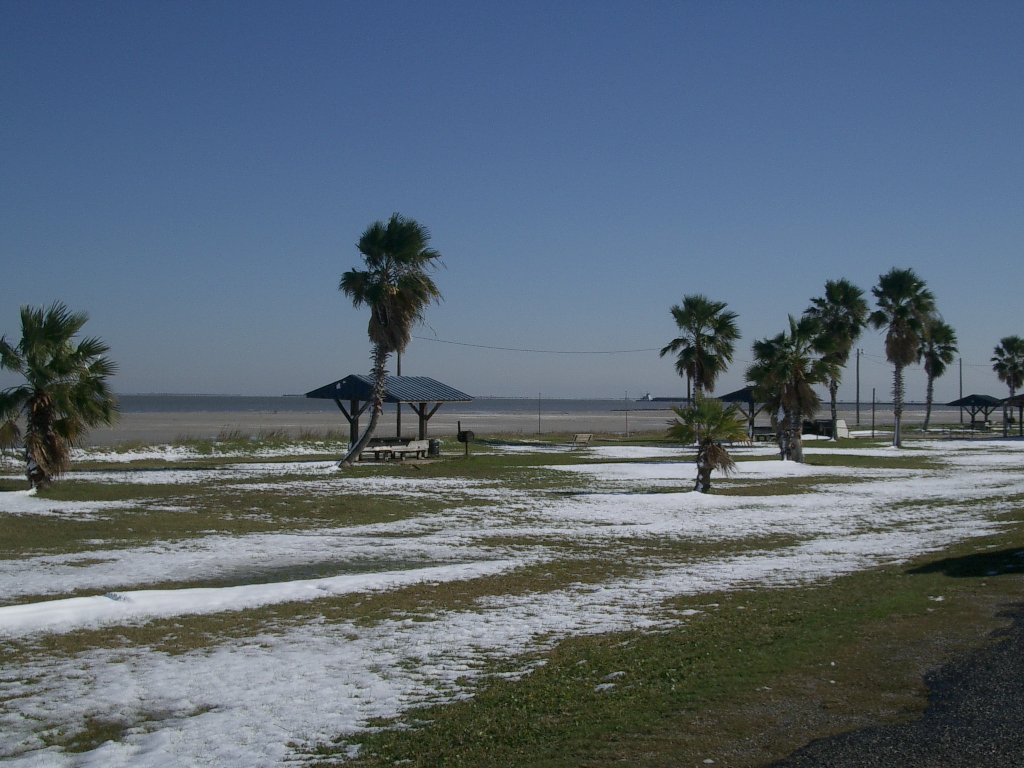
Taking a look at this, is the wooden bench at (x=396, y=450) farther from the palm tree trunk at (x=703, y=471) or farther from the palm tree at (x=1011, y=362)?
the palm tree at (x=1011, y=362)

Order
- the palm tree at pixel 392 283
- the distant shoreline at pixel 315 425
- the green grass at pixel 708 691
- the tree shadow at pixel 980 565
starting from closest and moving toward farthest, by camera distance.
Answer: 1. the green grass at pixel 708 691
2. the tree shadow at pixel 980 565
3. the palm tree at pixel 392 283
4. the distant shoreline at pixel 315 425

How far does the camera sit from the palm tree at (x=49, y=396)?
21172 mm

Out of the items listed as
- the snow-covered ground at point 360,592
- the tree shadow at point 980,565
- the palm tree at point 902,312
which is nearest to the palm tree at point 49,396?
the snow-covered ground at point 360,592

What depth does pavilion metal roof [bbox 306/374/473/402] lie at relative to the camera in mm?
36375

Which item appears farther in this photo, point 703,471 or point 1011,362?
point 1011,362

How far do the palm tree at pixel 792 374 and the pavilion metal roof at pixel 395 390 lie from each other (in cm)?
1298

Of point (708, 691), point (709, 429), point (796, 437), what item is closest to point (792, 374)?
point (796, 437)

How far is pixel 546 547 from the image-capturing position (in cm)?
1507

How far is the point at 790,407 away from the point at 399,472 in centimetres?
1511

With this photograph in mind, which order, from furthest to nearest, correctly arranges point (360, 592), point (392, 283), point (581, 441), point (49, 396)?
point (581, 441) → point (392, 283) → point (49, 396) → point (360, 592)

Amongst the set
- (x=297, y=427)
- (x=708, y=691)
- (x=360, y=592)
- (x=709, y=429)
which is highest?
(x=709, y=429)

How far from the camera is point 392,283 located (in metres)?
31.9

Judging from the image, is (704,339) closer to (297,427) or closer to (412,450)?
(412,450)

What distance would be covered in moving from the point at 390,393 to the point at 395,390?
1535 millimetres
